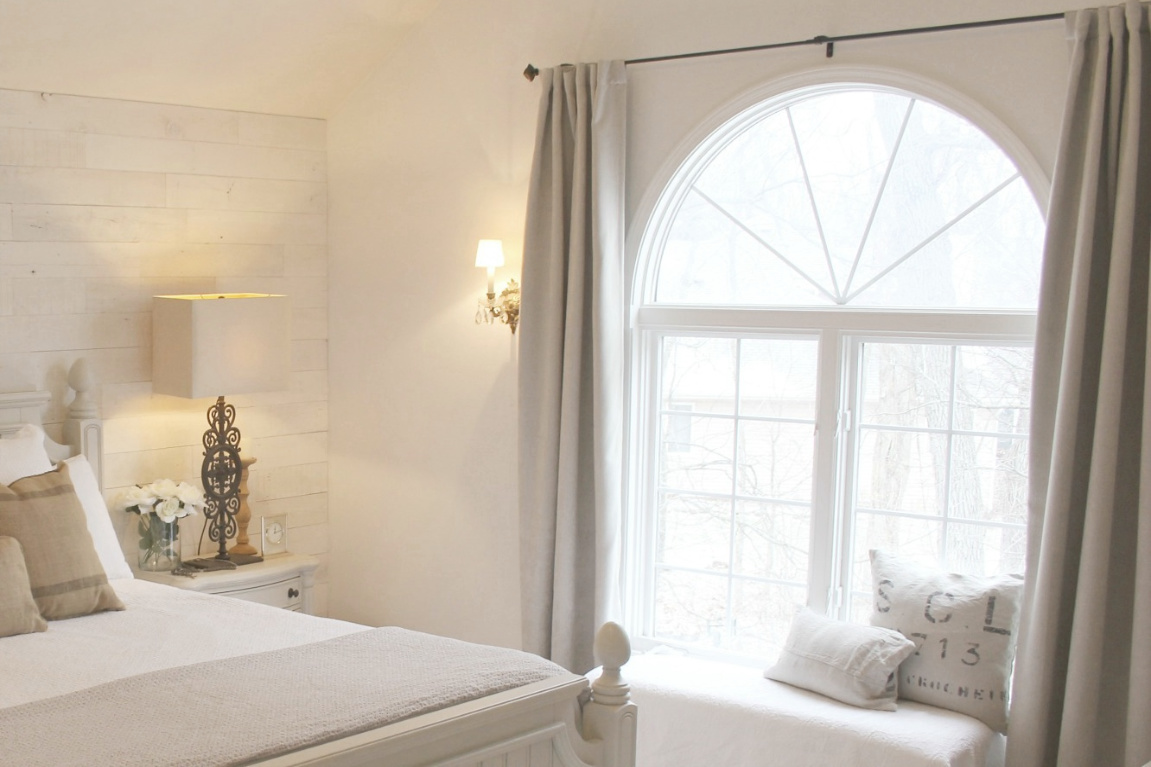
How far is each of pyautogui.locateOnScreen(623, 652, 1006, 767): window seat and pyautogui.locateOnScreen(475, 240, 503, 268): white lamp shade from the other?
1450 mm

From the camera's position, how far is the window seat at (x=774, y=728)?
3.02 meters

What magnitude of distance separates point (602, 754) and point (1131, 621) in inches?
57.5

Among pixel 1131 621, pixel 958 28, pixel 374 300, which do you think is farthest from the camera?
pixel 374 300

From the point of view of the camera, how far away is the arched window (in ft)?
11.3

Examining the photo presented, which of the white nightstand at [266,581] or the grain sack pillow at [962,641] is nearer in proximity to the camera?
the grain sack pillow at [962,641]

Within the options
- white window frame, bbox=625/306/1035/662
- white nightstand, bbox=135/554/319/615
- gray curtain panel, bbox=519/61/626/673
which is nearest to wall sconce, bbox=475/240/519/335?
gray curtain panel, bbox=519/61/626/673

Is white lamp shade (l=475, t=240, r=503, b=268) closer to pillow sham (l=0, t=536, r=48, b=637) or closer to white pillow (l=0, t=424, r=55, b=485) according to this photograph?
white pillow (l=0, t=424, r=55, b=485)

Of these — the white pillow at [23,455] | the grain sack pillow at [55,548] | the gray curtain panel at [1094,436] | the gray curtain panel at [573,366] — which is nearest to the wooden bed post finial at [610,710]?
the gray curtain panel at [1094,436]

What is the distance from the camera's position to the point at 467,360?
4.45 meters

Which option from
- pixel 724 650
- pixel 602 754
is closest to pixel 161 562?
pixel 724 650

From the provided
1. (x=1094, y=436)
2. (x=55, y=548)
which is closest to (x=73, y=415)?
(x=55, y=548)

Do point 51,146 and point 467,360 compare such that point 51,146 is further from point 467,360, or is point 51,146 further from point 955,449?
point 955,449

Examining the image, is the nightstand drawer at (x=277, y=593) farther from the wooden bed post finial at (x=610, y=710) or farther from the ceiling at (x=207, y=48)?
the wooden bed post finial at (x=610, y=710)

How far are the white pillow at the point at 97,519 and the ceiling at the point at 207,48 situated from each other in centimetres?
131
